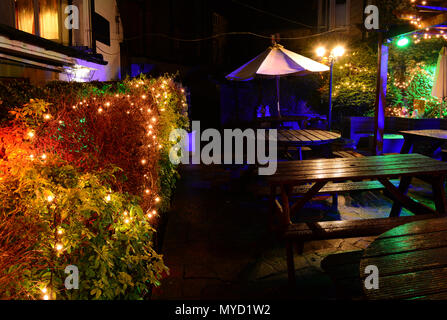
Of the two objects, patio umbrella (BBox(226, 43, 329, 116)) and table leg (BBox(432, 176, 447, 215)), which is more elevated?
patio umbrella (BBox(226, 43, 329, 116))

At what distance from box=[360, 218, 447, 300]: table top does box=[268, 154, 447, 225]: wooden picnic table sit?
1327 mm

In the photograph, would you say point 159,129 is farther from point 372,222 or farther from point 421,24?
point 421,24

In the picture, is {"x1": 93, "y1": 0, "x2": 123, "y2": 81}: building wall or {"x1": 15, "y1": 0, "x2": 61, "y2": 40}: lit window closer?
{"x1": 15, "y1": 0, "x2": 61, "y2": 40}: lit window

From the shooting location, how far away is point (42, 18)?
10.2m

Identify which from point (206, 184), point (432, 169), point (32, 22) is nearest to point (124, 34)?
point (32, 22)

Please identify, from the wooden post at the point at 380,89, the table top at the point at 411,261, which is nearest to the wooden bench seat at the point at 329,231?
the table top at the point at 411,261

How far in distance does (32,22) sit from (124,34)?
243 inches

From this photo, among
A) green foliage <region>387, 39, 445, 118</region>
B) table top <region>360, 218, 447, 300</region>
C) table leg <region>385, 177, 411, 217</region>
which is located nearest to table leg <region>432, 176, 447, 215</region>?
table leg <region>385, 177, 411, 217</region>

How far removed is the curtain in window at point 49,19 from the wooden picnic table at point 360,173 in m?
9.54

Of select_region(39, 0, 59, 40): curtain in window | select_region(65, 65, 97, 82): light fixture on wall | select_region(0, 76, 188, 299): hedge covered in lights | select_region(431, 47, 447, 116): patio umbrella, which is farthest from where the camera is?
select_region(65, 65, 97, 82): light fixture on wall

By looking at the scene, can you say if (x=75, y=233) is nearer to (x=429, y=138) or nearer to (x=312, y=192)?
(x=312, y=192)

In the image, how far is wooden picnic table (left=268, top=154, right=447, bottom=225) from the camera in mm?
3525

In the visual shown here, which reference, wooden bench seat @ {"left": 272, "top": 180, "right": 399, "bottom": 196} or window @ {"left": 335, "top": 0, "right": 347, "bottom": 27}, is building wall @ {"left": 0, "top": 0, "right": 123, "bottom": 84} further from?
window @ {"left": 335, "top": 0, "right": 347, "bottom": 27}

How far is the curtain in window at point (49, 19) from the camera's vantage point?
33.4 ft
